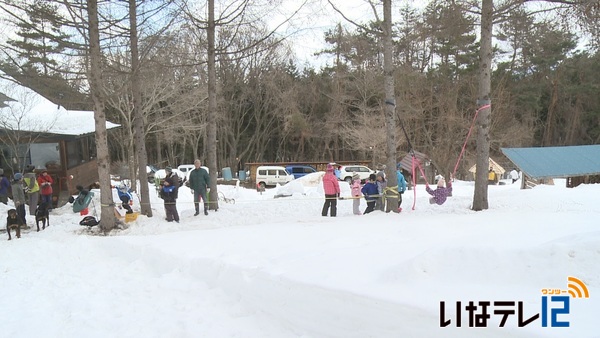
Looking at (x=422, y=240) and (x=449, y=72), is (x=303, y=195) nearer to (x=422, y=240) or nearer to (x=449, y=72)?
(x=422, y=240)

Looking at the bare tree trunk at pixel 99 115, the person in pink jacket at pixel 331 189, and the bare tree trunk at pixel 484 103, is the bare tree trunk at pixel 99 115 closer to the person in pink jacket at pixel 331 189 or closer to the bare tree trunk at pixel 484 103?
the person in pink jacket at pixel 331 189

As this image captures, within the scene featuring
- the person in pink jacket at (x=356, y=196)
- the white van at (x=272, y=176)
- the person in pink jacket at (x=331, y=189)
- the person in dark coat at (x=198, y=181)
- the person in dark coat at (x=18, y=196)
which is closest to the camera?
the person in dark coat at (x=18, y=196)

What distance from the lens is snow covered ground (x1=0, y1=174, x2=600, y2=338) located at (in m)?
3.93

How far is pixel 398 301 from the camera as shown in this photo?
3.97 metres

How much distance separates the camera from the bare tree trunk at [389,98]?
9719 millimetres

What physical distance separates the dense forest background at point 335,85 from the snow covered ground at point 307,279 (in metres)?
4.42

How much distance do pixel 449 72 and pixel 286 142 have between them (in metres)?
21.0

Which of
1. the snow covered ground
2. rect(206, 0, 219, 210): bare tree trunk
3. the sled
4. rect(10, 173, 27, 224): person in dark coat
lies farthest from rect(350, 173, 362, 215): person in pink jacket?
rect(10, 173, 27, 224): person in dark coat

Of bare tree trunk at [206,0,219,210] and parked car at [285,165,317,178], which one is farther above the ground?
bare tree trunk at [206,0,219,210]

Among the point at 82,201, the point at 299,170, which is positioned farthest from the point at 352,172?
the point at 82,201

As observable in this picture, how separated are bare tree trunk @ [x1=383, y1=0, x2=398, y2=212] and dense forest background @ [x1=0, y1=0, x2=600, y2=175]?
1.36 m

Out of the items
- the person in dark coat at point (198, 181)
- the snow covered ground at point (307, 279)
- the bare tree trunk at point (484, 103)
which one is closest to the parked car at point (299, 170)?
the person in dark coat at point (198, 181)

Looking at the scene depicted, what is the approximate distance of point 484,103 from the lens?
33.7ft

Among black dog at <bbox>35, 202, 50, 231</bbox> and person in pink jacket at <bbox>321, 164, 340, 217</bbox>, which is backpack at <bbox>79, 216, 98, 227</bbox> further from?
person in pink jacket at <bbox>321, 164, 340, 217</bbox>
